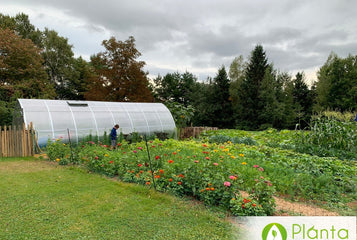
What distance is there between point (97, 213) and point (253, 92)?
23273 millimetres

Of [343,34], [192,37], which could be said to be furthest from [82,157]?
[343,34]

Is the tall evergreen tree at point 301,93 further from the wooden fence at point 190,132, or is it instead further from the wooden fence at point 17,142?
the wooden fence at point 17,142

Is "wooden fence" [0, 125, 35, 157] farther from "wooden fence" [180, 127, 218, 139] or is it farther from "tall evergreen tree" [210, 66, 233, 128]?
"tall evergreen tree" [210, 66, 233, 128]

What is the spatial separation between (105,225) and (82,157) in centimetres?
393

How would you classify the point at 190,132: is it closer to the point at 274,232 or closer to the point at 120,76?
the point at 120,76

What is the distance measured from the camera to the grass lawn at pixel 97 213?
9.02 feet

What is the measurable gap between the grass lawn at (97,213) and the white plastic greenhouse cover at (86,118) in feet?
14.1

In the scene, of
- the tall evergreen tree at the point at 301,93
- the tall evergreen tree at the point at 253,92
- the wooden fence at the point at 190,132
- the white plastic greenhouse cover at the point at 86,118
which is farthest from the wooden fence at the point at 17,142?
the tall evergreen tree at the point at 301,93

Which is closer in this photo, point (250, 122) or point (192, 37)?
point (192, 37)

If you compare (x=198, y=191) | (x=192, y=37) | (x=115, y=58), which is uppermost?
(x=115, y=58)

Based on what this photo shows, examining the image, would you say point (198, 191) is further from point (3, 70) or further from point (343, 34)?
point (3, 70)

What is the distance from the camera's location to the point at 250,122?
2419cm

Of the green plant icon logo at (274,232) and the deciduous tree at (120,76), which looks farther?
the deciduous tree at (120,76)

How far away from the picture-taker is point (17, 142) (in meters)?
8.35
